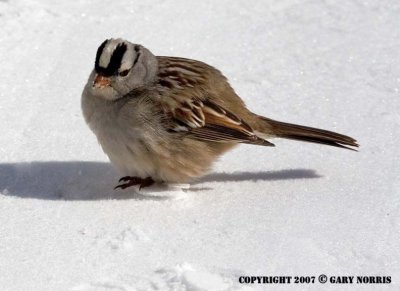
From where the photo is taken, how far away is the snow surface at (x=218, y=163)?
4.41 metres

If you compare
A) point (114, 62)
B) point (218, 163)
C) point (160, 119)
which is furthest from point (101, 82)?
point (218, 163)

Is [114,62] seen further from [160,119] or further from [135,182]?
[135,182]

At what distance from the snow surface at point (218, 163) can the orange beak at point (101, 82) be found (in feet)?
1.87

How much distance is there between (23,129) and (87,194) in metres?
0.85

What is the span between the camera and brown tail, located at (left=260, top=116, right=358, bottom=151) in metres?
5.49

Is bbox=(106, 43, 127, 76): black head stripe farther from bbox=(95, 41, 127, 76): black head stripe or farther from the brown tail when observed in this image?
the brown tail

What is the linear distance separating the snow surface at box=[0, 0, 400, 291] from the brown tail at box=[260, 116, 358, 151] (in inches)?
6.0

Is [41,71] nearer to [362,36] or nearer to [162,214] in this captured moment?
[162,214]

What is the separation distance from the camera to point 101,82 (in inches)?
206

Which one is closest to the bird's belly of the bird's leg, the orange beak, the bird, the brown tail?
the bird

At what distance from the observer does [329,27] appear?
7344 mm

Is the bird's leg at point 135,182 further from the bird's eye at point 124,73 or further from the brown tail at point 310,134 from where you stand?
the brown tail at point 310,134

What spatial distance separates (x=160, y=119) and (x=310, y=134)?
1.01 m

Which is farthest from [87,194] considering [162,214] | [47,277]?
[47,277]
